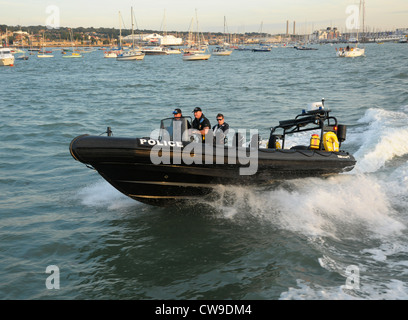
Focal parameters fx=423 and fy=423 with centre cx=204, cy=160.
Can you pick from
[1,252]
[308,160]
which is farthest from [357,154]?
[1,252]

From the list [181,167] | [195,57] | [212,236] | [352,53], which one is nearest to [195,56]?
[195,57]

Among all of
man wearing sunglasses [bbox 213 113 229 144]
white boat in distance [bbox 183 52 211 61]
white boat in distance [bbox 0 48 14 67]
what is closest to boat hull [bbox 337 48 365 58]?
white boat in distance [bbox 183 52 211 61]

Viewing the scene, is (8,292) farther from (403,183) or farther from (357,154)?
(357,154)

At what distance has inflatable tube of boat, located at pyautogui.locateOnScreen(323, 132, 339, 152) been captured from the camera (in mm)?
7891

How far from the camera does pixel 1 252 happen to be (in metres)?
6.35

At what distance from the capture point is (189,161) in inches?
267

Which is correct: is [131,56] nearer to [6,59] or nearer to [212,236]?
[6,59]

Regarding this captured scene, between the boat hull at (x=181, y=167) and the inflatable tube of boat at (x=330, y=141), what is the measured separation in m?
0.20

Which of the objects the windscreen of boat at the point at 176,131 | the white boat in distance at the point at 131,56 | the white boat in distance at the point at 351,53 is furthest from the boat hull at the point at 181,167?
the white boat in distance at the point at 131,56

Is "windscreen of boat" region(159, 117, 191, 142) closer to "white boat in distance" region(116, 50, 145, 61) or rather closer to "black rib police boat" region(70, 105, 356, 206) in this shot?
"black rib police boat" region(70, 105, 356, 206)

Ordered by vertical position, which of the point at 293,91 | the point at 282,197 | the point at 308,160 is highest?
the point at 293,91

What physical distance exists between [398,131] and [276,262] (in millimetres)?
7900
